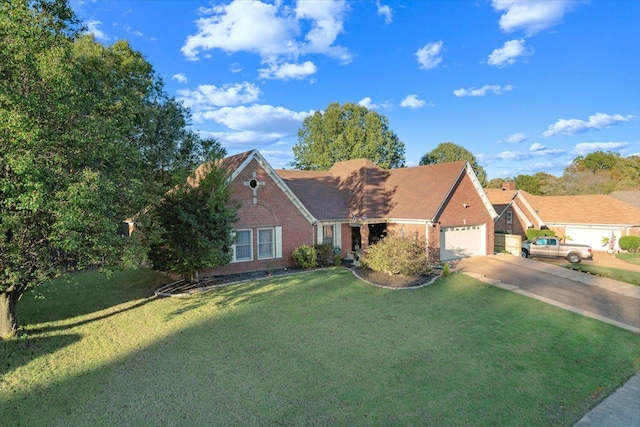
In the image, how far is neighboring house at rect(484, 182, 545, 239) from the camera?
33.7 m

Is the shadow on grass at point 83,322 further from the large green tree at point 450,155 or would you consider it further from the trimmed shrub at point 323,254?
the large green tree at point 450,155

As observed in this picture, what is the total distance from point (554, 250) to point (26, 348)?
98.9ft

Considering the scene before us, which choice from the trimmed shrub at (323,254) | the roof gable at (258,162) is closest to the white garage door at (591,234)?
the trimmed shrub at (323,254)

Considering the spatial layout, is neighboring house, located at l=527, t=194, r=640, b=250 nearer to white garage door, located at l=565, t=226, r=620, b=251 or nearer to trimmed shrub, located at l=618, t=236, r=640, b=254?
white garage door, located at l=565, t=226, r=620, b=251

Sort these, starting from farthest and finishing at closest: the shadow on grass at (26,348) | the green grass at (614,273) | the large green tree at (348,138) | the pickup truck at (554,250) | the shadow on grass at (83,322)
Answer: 1. the large green tree at (348,138)
2. the pickup truck at (554,250)
3. the green grass at (614,273)
4. the shadow on grass at (83,322)
5. the shadow on grass at (26,348)

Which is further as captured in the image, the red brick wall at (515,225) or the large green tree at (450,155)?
the large green tree at (450,155)

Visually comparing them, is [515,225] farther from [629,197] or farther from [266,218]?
[266,218]

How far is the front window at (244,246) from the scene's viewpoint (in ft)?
64.5

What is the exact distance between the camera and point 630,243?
3020cm

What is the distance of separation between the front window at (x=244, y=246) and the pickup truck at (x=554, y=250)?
68.1ft

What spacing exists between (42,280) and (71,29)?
298 inches

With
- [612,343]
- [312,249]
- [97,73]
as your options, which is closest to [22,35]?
[97,73]

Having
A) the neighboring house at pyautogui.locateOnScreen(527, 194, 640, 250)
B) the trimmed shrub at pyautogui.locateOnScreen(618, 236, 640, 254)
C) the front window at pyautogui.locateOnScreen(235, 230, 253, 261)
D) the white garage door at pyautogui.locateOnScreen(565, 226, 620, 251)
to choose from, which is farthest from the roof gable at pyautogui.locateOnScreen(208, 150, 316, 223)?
the trimmed shrub at pyautogui.locateOnScreen(618, 236, 640, 254)

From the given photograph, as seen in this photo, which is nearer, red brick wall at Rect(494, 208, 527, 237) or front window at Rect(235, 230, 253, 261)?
front window at Rect(235, 230, 253, 261)
